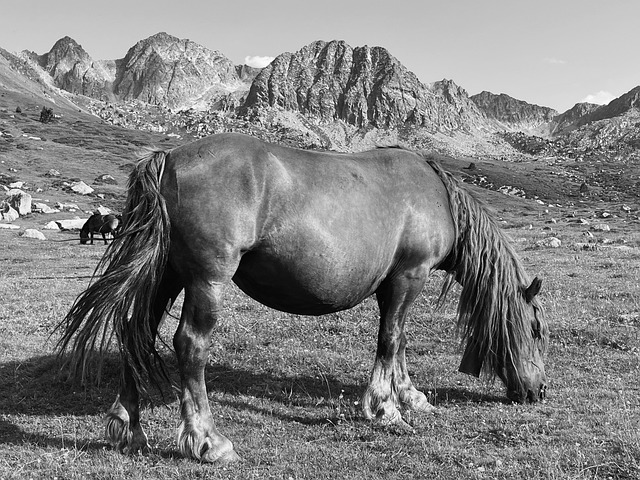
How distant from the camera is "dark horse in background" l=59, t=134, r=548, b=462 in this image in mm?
5656

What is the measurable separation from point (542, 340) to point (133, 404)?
5.56 meters

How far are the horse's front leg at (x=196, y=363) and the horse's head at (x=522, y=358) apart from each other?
13.1 ft

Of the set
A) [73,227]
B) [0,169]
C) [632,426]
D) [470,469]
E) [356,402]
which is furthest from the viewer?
[0,169]

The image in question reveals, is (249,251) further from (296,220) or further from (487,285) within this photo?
(487,285)

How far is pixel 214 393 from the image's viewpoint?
7.83 meters

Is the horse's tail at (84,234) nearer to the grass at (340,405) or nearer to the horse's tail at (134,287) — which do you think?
the grass at (340,405)

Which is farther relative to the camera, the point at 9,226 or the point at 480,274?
the point at 9,226

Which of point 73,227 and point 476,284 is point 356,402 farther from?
point 73,227

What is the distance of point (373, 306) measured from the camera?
1266 centimetres

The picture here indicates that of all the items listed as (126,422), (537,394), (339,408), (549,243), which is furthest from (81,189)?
(537,394)

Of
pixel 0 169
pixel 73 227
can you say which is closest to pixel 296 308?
pixel 73 227

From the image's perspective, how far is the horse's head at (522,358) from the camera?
24.3 feet

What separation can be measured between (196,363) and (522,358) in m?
4.51

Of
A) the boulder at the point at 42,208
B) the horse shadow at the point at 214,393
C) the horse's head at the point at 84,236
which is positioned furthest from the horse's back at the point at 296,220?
the boulder at the point at 42,208
